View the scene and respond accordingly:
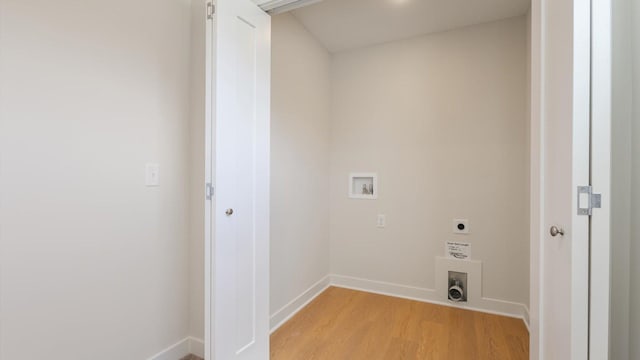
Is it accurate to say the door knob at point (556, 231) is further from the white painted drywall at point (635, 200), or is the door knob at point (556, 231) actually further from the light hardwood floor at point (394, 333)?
the light hardwood floor at point (394, 333)

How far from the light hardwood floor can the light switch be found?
1309mm

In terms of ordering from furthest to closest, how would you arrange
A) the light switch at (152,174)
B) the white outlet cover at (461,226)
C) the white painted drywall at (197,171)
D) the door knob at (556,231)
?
the white outlet cover at (461,226), the white painted drywall at (197,171), the light switch at (152,174), the door knob at (556,231)

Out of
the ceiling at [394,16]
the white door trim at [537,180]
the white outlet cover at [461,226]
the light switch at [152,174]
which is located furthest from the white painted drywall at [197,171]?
the white outlet cover at [461,226]

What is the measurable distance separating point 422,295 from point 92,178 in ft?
8.72

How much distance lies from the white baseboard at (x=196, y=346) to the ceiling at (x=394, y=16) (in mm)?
2513

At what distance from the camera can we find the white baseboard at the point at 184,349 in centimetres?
169

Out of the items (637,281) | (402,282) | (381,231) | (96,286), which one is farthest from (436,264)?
(96,286)

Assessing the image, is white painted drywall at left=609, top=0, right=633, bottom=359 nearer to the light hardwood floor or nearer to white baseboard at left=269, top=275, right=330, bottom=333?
the light hardwood floor

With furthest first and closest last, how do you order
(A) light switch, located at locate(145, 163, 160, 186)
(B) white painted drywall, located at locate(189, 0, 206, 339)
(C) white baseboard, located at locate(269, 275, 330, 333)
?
1. (C) white baseboard, located at locate(269, 275, 330, 333)
2. (B) white painted drywall, located at locate(189, 0, 206, 339)
3. (A) light switch, located at locate(145, 163, 160, 186)

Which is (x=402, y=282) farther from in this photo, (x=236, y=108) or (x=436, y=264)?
(x=236, y=108)

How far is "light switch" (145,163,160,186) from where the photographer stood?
1.58m

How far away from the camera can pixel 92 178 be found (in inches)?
52.6

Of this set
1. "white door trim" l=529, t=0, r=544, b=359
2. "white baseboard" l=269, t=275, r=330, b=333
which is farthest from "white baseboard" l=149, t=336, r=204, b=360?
"white door trim" l=529, t=0, r=544, b=359

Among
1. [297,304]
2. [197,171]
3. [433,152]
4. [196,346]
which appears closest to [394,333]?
[297,304]
